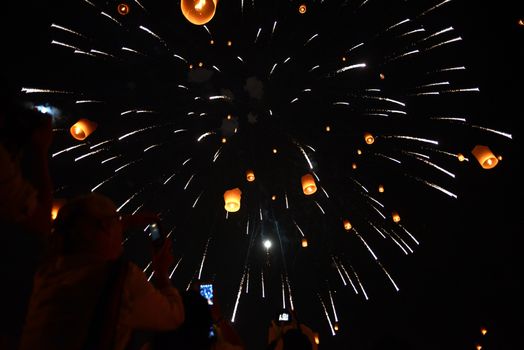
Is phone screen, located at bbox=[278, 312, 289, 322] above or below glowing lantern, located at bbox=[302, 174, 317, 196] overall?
below

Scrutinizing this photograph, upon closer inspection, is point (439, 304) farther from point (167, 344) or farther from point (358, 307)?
point (167, 344)

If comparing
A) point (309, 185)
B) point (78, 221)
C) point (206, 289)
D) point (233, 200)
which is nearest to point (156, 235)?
point (78, 221)

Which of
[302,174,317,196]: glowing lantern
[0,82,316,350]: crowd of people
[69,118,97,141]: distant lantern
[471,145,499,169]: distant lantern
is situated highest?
[69,118,97,141]: distant lantern

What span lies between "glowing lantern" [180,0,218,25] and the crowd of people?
266 cm

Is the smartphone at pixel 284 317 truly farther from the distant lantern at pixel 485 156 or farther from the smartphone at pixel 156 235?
the distant lantern at pixel 485 156

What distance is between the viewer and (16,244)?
5875 millimetres

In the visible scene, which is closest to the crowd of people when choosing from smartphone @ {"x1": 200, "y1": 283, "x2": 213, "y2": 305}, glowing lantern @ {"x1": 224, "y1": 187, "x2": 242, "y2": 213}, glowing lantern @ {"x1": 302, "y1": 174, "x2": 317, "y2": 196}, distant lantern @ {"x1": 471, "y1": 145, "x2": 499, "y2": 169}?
smartphone @ {"x1": 200, "y1": 283, "x2": 213, "y2": 305}

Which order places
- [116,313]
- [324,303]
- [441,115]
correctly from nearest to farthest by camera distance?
[116,313] → [441,115] → [324,303]

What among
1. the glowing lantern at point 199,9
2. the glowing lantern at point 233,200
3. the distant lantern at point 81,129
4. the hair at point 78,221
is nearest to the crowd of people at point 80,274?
the hair at point 78,221

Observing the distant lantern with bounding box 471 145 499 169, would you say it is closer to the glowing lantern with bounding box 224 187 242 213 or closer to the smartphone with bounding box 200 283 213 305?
the glowing lantern with bounding box 224 187 242 213

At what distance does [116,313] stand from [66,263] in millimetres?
339

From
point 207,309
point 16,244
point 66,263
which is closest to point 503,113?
point 207,309

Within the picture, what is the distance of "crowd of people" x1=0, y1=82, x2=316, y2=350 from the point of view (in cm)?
116

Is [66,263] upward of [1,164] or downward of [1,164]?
downward
